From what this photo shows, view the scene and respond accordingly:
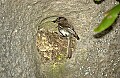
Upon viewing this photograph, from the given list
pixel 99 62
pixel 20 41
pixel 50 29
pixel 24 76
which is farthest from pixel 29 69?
pixel 50 29

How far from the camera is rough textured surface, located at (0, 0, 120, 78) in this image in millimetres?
1448

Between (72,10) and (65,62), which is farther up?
(72,10)

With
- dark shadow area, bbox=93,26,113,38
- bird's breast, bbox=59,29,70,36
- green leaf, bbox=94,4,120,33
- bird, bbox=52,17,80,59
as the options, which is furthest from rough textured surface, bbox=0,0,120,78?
green leaf, bbox=94,4,120,33

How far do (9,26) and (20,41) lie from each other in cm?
14

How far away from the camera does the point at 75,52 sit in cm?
201

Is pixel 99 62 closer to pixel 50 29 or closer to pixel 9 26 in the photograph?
pixel 9 26

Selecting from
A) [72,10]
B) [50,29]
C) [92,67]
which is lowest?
[92,67]

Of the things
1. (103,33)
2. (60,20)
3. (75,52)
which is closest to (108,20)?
(103,33)

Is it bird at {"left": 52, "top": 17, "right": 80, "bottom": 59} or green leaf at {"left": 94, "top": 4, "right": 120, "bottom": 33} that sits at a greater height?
green leaf at {"left": 94, "top": 4, "right": 120, "bottom": 33}

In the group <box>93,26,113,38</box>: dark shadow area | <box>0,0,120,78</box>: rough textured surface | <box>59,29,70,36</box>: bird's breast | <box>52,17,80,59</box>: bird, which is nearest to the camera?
<box>0,0,120,78</box>: rough textured surface

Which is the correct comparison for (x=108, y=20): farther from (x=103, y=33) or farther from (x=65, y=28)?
(x=65, y=28)

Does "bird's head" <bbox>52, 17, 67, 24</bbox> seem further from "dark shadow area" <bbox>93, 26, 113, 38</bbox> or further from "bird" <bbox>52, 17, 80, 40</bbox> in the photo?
"dark shadow area" <bbox>93, 26, 113, 38</bbox>

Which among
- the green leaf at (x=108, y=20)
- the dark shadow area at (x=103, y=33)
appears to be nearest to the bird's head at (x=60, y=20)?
the dark shadow area at (x=103, y=33)

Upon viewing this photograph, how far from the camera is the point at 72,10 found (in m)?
1.86
